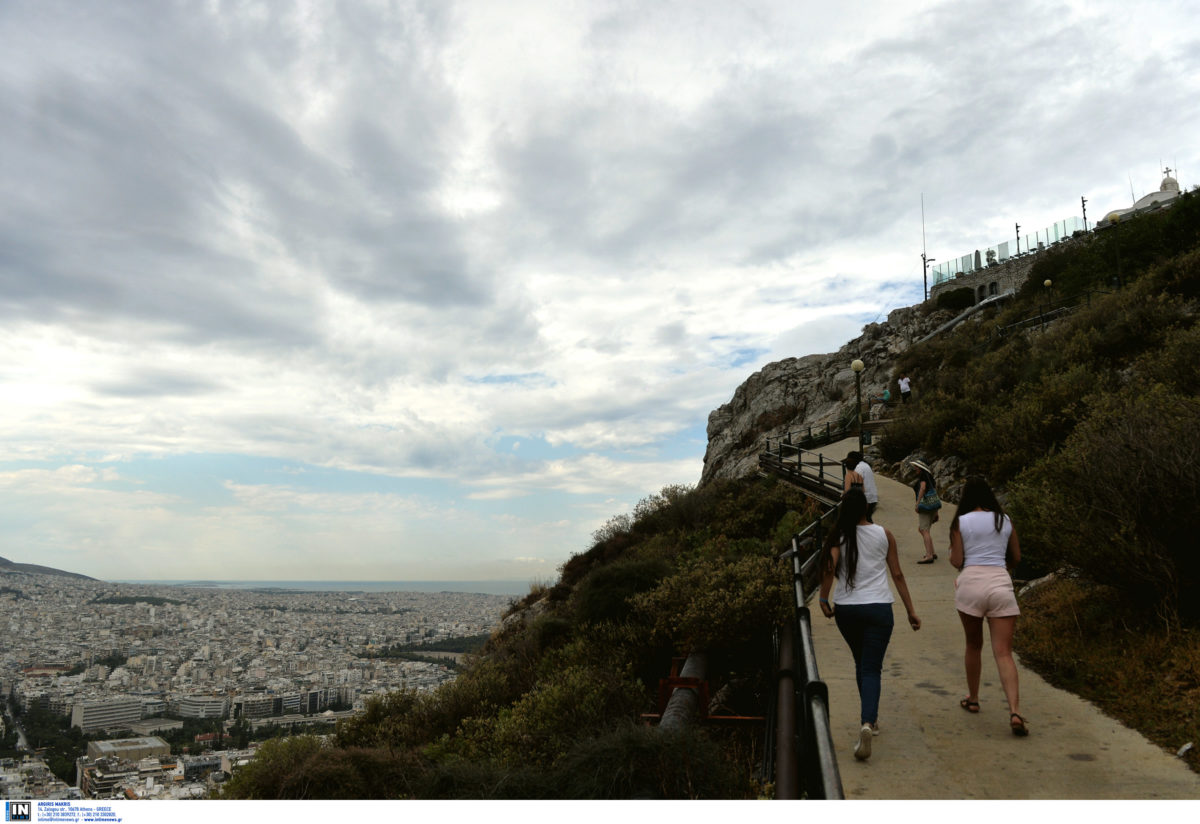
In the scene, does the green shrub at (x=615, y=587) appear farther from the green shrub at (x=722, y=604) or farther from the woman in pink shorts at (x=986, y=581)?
the woman in pink shorts at (x=986, y=581)

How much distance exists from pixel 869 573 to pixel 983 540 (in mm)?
1039

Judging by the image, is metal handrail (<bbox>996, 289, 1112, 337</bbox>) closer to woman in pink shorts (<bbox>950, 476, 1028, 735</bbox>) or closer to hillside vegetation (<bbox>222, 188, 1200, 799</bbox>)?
hillside vegetation (<bbox>222, 188, 1200, 799</bbox>)

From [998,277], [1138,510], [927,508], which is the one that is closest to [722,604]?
[1138,510]

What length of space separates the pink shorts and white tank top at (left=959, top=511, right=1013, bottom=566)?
6cm

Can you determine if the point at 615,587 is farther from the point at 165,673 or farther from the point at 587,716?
the point at 165,673

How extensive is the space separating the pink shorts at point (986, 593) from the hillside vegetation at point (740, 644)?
1337mm

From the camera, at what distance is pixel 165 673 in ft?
40.7

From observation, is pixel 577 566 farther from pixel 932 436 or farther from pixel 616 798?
pixel 616 798

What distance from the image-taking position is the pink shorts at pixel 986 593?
4.77 meters

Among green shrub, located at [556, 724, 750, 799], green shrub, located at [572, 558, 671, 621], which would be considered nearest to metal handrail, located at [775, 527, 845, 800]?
green shrub, located at [556, 724, 750, 799]

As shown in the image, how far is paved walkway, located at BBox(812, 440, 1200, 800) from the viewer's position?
4133 millimetres

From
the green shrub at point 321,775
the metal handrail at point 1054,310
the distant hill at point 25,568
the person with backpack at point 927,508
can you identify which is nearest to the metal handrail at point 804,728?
the green shrub at point 321,775

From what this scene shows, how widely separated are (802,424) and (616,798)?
36.8 m

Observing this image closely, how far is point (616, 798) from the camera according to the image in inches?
194
